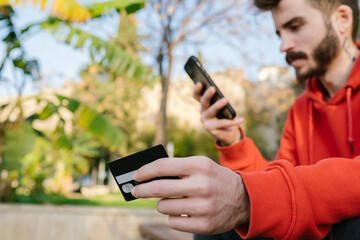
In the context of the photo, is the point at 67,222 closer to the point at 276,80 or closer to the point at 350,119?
the point at 350,119

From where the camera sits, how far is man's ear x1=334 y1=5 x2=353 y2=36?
1166 mm

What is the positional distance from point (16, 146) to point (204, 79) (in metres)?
2.94

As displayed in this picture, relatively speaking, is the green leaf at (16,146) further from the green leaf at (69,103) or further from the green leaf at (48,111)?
the green leaf at (69,103)

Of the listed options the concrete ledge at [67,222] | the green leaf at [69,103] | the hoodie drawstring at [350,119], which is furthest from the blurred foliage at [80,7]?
the hoodie drawstring at [350,119]

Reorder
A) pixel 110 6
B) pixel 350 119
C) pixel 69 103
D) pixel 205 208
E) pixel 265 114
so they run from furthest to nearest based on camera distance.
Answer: pixel 265 114 < pixel 110 6 < pixel 69 103 < pixel 350 119 < pixel 205 208

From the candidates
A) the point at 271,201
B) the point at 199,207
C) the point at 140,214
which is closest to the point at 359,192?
the point at 271,201

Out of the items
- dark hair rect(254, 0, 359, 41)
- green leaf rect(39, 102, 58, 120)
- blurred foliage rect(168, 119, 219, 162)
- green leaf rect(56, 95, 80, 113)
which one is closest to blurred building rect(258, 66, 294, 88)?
blurred foliage rect(168, 119, 219, 162)

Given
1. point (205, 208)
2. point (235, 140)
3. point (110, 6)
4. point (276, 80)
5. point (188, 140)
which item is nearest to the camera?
point (205, 208)

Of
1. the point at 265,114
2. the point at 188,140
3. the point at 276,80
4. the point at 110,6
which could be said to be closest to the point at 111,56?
the point at 110,6

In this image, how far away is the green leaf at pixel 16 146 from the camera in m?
3.30

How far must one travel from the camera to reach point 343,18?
46.5 inches

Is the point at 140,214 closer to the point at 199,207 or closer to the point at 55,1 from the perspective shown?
the point at 55,1

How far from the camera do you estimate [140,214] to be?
11.4 feet

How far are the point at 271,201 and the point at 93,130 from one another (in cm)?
337
